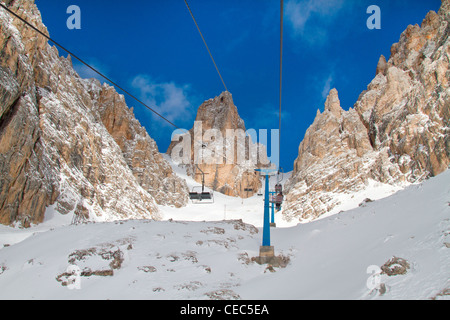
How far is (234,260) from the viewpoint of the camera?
38.3 feet

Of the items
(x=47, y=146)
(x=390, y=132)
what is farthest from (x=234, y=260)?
(x=390, y=132)

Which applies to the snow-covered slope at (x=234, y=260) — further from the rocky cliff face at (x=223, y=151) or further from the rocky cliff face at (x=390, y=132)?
the rocky cliff face at (x=223, y=151)

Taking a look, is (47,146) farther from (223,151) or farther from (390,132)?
(223,151)

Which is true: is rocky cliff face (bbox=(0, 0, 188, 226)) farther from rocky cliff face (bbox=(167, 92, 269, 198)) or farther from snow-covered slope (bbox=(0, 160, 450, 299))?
rocky cliff face (bbox=(167, 92, 269, 198))

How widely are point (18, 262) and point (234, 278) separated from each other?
8.52 m

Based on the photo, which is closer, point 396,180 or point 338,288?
point 338,288

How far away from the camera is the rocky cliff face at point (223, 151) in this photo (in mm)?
125438

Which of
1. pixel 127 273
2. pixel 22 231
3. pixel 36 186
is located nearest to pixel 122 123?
pixel 36 186

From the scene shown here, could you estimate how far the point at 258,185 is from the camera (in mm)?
132250

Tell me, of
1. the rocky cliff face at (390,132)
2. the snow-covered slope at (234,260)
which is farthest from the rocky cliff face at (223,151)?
the snow-covered slope at (234,260)

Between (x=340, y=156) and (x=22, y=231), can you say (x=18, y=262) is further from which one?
(x=340, y=156)

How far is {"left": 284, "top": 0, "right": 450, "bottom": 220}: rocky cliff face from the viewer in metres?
51.5

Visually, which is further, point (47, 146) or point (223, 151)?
point (223, 151)

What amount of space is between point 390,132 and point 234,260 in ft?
214
